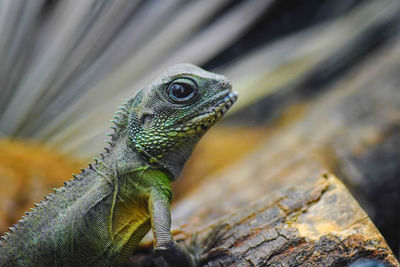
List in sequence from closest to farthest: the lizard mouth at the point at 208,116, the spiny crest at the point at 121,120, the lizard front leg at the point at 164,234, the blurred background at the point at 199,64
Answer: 1. the lizard front leg at the point at 164,234
2. the lizard mouth at the point at 208,116
3. the spiny crest at the point at 121,120
4. the blurred background at the point at 199,64

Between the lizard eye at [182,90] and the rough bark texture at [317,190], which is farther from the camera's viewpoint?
the lizard eye at [182,90]

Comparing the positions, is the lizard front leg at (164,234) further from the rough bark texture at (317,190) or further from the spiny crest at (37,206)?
the spiny crest at (37,206)

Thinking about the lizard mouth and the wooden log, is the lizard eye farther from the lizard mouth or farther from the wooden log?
the wooden log

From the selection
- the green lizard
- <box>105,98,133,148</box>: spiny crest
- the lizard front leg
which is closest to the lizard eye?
the green lizard

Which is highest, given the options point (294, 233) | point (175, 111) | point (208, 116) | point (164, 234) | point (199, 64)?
point (199, 64)

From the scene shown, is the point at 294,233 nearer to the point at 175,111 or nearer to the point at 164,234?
the point at 164,234

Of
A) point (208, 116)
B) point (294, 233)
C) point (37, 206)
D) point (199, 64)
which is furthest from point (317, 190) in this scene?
point (199, 64)

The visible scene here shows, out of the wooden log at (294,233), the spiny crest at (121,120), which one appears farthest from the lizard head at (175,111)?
the wooden log at (294,233)

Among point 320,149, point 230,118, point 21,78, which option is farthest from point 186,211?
point 230,118
